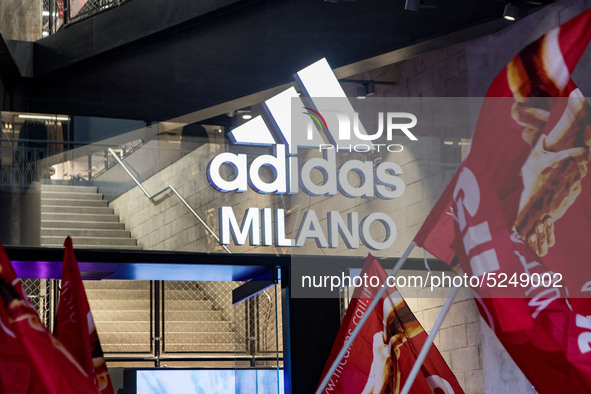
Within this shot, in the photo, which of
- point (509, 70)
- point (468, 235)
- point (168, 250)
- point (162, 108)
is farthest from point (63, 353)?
point (162, 108)

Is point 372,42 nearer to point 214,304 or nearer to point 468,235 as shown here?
point 214,304

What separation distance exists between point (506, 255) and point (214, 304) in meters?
8.08

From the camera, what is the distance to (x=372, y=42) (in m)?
8.27

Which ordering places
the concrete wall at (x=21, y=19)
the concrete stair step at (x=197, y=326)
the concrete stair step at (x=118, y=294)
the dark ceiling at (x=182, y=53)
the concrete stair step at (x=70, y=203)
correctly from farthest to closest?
the concrete stair step at (x=118, y=294), the concrete stair step at (x=197, y=326), the concrete wall at (x=21, y=19), the dark ceiling at (x=182, y=53), the concrete stair step at (x=70, y=203)

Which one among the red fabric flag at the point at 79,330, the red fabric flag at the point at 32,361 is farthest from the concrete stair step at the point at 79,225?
the red fabric flag at the point at 32,361

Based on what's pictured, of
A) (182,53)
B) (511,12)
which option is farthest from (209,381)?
(511,12)

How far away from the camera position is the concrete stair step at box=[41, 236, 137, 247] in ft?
23.6

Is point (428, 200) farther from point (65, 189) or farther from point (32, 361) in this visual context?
point (32, 361)

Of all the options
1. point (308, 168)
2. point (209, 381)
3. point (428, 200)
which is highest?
point (308, 168)

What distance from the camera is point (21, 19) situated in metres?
8.84

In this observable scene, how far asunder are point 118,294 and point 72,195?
352cm

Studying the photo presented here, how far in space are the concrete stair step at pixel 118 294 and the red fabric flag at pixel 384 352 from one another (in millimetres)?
5132

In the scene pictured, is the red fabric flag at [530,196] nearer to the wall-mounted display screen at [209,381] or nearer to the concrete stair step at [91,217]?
the wall-mounted display screen at [209,381]

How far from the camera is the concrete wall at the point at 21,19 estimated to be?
28.6ft
